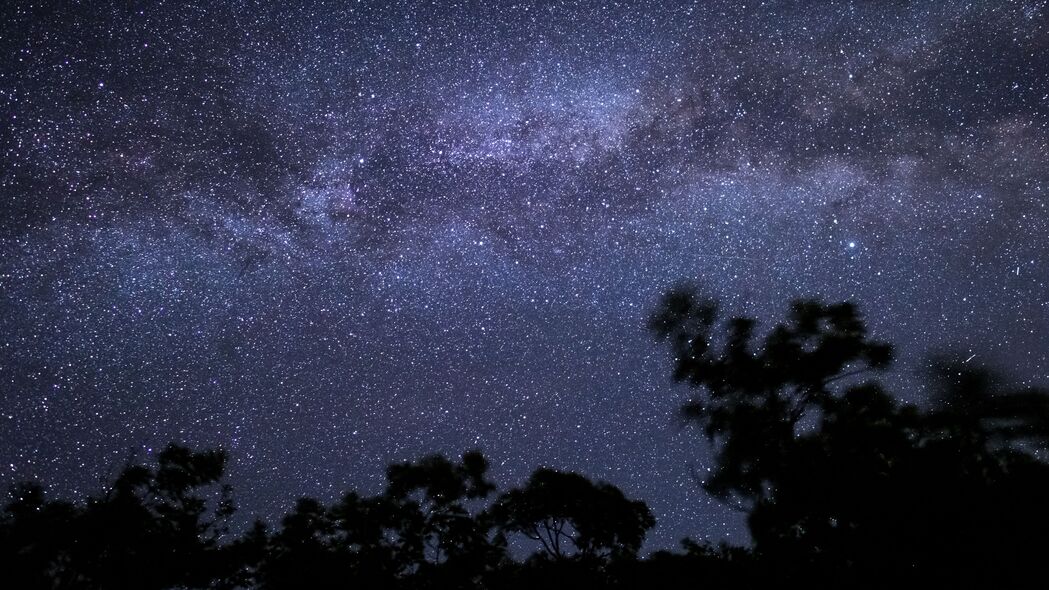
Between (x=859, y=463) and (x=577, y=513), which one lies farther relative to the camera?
(x=577, y=513)

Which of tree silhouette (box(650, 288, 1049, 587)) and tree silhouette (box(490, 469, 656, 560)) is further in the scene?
tree silhouette (box(490, 469, 656, 560))

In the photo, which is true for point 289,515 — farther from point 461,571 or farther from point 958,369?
point 958,369

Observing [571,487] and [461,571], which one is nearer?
[461,571]

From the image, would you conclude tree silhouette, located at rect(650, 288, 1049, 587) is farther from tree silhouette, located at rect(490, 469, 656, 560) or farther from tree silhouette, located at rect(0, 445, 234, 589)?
tree silhouette, located at rect(0, 445, 234, 589)

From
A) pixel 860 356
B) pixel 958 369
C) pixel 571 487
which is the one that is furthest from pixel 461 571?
pixel 958 369

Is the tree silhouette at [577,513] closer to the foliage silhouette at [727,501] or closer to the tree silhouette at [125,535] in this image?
the foliage silhouette at [727,501]

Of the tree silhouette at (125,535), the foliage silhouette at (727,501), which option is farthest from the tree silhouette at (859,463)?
the tree silhouette at (125,535)

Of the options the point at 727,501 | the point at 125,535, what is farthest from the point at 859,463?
the point at 125,535

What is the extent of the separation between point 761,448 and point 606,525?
7.30 m

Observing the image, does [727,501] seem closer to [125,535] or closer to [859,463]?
[859,463]

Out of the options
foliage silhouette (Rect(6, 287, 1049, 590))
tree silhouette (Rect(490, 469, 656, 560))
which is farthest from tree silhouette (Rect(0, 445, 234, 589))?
tree silhouette (Rect(490, 469, 656, 560))

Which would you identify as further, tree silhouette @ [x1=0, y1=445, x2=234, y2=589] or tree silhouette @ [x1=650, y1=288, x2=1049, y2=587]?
tree silhouette @ [x1=0, y1=445, x2=234, y2=589]

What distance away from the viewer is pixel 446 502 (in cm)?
1797

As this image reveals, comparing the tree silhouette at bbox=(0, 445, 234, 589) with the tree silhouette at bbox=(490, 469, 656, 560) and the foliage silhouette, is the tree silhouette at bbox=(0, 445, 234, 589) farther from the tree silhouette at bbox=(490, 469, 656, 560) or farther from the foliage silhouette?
the tree silhouette at bbox=(490, 469, 656, 560)
